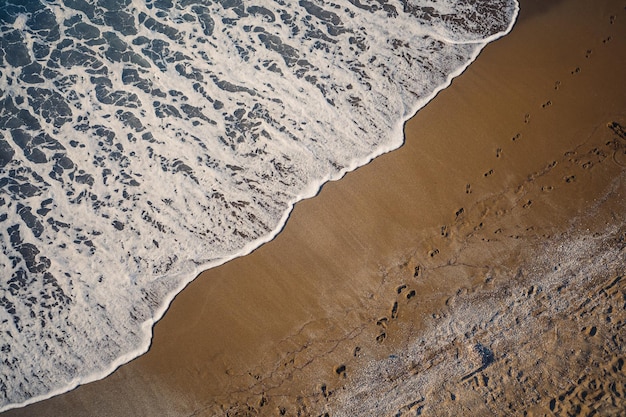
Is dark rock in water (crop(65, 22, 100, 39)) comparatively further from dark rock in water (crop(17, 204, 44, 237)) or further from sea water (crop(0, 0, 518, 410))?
dark rock in water (crop(17, 204, 44, 237))

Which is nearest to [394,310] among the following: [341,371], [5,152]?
[341,371]

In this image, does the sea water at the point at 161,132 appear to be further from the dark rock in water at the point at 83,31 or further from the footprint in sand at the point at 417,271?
the footprint in sand at the point at 417,271

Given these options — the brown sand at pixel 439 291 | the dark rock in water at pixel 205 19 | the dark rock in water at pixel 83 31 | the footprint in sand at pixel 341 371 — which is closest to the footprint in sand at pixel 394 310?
the brown sand at pixel 439 291

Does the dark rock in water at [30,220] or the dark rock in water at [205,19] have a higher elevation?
the dark rock in water at [205,19]

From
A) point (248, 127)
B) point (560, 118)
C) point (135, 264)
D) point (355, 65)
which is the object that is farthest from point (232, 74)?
point (560, 118)

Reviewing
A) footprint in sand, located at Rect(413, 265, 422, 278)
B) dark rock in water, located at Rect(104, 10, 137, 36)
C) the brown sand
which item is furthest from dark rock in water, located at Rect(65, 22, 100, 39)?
footprint in sand, located at Rect(413, 265, 422, 278)

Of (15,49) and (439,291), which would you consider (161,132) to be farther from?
(439,291)

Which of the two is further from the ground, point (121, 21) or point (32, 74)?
point (121, 21)
